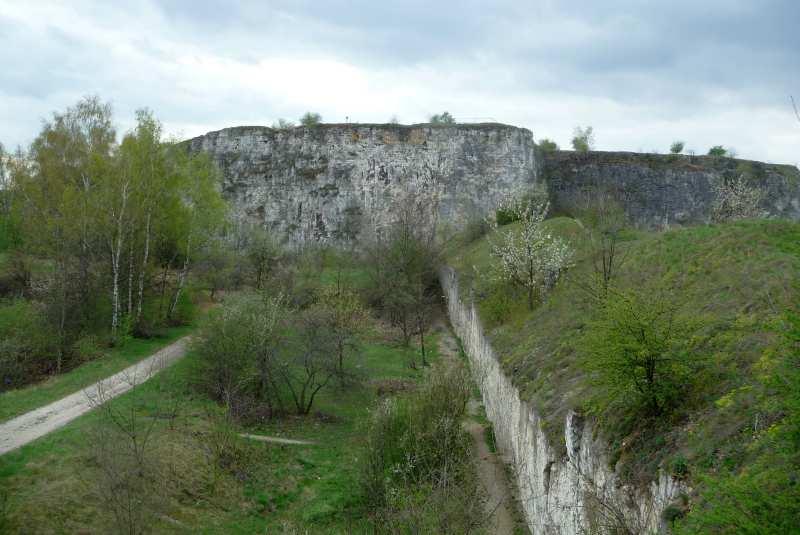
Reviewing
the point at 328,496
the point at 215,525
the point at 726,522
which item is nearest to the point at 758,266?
the point at 726,522

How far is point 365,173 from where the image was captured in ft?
123

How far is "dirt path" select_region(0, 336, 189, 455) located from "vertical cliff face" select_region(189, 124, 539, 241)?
1913 cm

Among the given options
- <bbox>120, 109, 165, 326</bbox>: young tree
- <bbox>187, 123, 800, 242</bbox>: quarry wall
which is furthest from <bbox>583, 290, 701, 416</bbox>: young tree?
<bbox>187, 123, 800, 242</bbox>: quarry wall

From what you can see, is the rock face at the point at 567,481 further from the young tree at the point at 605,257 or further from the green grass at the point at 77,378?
the green grass at the point at 77,378

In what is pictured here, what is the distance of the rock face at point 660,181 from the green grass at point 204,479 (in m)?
26.4

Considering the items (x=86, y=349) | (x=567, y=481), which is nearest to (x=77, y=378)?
(x=86, y=349)

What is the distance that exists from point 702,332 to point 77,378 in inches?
A: 615

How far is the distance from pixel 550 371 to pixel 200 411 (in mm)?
8787

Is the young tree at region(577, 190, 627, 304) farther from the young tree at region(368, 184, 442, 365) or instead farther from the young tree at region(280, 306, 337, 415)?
the young tree at region(368, 184, 442, 365)

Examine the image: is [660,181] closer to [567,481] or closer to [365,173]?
[365,173]

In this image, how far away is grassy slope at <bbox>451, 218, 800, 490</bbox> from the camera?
18.1 feet

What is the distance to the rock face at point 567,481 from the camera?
5.68m

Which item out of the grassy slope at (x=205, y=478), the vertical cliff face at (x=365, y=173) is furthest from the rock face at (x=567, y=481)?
the vertical cliff face at (x=365, y=173)

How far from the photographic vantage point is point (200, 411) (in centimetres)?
1563
